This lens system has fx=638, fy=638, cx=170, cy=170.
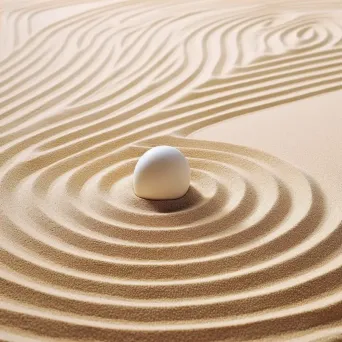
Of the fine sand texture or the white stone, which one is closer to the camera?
the fine sand texture

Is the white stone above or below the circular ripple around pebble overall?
above

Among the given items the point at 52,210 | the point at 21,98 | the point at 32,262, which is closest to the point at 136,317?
the point at 32,262

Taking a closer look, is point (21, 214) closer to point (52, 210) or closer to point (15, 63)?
point (52, 210)

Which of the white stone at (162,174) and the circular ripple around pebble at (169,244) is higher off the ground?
the white stone at (162,174)

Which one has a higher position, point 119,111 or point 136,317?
point 119,111

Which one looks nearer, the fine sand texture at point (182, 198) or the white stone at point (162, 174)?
the fine sand texture at point (182, 198)
